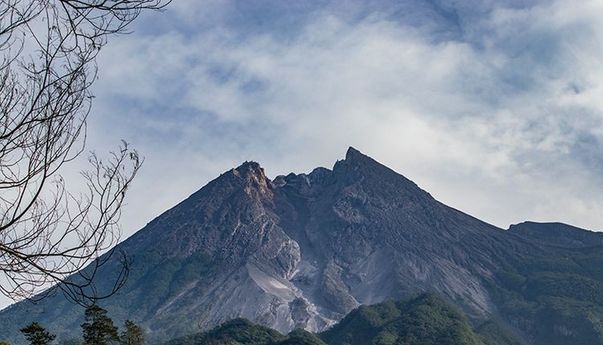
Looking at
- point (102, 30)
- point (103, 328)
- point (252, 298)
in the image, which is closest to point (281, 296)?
point (252, 298)

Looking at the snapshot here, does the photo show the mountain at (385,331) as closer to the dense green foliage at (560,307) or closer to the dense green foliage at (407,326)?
the dense green foliage at (407,326)

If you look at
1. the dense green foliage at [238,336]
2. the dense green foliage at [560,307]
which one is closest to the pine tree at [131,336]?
the dense green foliage at [238,336]

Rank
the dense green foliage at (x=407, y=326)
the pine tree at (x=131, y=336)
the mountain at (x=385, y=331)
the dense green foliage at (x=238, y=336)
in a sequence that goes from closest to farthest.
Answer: the pine tree at (x=131, y=336) → the dense green foliage at (x=238, y=336) → the mountain at (x=385, y=331) → the dense green foliage at (x=407, y=326)

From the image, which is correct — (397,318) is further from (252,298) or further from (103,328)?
(103,328)

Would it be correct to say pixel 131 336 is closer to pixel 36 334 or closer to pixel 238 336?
pixel 36 334

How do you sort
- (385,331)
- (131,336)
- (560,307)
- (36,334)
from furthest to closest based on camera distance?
(560,307) → (385,331) → (131,336) → (36,334)

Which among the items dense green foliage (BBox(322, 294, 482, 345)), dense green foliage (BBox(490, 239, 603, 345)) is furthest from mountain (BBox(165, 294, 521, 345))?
dense green foliage (BBox(490, 239, 603, 345))

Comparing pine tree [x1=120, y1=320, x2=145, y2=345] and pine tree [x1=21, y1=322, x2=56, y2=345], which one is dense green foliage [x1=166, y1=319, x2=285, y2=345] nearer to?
pine tree [x1=120, y1=320, x2=145, y2=345]

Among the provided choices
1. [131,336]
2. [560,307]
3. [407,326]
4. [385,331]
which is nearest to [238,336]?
[385,331]
